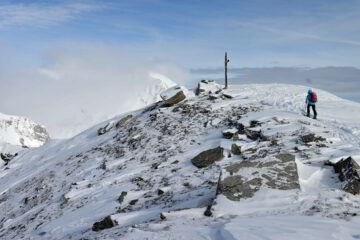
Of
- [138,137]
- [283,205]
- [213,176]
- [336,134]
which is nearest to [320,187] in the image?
[283,205]

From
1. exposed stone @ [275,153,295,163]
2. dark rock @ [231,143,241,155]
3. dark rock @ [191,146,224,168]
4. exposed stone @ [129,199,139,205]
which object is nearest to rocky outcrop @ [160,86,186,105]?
dark rock @ [191,146,224,168]

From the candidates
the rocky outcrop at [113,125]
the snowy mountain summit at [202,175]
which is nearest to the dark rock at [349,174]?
the snowy mountain summit at [202,175]

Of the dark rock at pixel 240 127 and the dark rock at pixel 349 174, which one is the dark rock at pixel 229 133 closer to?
the dark rock at pixel 240 127

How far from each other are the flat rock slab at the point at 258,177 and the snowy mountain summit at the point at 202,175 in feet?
0.12

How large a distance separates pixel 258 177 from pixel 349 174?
3.38 meters

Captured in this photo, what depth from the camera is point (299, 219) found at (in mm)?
8883

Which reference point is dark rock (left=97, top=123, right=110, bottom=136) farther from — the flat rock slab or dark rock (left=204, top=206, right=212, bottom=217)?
dark rock (left=204, top=206, right=212, bottom=217)

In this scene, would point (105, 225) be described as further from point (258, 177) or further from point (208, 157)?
point (208, 157)

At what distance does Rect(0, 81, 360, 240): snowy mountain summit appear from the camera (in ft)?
31.9

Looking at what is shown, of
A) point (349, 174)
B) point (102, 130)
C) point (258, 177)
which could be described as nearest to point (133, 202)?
point (258, 177)

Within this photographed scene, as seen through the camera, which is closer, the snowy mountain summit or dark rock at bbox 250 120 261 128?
the snowy mountain summit

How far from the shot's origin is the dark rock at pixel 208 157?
1758 centimetres

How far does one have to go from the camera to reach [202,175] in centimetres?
1616

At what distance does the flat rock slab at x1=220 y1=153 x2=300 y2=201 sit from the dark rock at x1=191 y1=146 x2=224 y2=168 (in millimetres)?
4920
